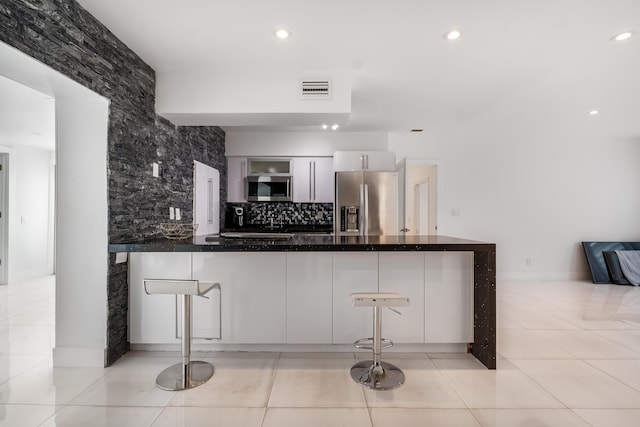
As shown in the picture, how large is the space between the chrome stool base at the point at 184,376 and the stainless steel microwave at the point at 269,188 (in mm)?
2825

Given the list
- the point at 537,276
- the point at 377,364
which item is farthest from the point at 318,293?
the point at 537,276

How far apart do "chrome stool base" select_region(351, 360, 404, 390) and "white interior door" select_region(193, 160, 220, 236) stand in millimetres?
2407

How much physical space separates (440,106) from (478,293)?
242 centimetres

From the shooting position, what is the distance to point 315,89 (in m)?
2.85

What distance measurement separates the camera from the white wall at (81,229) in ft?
7.63

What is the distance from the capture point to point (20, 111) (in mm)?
3660

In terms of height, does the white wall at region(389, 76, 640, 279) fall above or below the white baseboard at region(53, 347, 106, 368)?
above

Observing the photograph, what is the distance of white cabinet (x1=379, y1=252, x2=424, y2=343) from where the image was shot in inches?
99.5

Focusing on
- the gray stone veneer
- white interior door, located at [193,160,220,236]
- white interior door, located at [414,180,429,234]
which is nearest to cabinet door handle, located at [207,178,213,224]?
white interior door, located at [193,160,220,236]

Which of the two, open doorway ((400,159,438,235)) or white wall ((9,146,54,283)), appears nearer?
white wall ((9,146,54,283))

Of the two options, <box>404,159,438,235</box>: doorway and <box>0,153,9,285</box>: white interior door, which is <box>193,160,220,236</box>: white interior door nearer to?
<box>404,159,438,235</box>: doorway

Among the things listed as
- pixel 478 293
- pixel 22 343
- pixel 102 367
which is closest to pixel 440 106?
pixel 478 293

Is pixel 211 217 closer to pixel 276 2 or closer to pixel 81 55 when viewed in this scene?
pixel 81 55

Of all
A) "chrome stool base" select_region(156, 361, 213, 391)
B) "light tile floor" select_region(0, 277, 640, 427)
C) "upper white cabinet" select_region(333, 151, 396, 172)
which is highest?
"upper white cabinet" select_region(333, 151, 396, 172)
